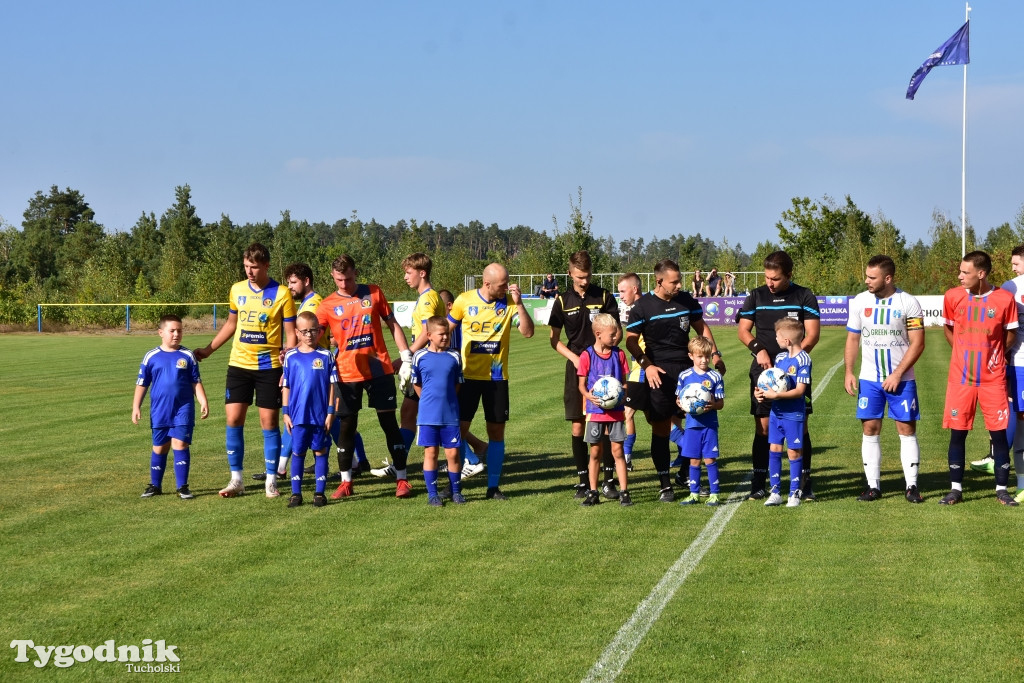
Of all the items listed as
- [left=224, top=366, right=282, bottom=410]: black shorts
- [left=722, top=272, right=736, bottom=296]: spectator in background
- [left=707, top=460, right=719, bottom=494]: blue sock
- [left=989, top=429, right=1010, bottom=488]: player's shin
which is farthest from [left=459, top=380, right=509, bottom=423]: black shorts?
[left=722, top=272, right=736, bottom=296]: spectator in background

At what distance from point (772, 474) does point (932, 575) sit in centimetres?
244

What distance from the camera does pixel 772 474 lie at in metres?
9.03

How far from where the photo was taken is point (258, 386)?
9.52m

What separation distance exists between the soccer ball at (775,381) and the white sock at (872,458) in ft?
3.08

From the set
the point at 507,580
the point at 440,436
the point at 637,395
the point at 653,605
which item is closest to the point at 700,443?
the point at 637,395

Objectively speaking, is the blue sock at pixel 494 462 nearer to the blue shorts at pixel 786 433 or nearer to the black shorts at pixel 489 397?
the black shorts at pixel 489 397

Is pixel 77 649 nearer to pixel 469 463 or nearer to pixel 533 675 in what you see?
pixel 533 675

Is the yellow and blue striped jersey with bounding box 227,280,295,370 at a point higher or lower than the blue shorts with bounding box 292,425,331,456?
higher

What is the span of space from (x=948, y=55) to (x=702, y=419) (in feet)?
114

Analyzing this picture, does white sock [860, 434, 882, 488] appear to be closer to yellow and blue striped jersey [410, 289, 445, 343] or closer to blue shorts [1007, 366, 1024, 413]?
blue shorts [1007, 366, 1024, 413]

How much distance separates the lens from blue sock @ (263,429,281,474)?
9516 mm

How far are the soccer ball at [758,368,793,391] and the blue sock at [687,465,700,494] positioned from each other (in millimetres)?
959

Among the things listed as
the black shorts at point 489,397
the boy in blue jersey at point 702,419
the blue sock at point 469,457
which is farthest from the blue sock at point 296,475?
the boy in blue jersey at point 702,419

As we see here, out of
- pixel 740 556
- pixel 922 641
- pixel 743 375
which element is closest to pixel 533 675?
pixel 922 641
